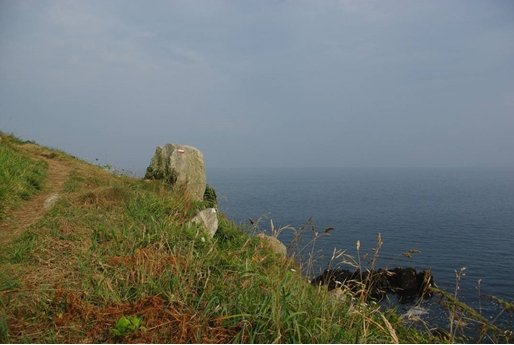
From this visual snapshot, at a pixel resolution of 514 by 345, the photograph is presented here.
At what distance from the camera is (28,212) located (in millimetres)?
9367

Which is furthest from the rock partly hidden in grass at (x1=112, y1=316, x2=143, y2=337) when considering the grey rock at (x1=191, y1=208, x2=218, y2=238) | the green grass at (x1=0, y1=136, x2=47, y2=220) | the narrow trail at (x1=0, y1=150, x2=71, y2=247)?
the green grass at (x1=0, y1=136, x2=47, y2=220)

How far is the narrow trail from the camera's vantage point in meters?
7.53

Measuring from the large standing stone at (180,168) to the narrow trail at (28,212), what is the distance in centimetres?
370

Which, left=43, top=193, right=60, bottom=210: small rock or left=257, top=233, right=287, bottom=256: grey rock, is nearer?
left=43, top=193, right=60, bottom=210: small rock

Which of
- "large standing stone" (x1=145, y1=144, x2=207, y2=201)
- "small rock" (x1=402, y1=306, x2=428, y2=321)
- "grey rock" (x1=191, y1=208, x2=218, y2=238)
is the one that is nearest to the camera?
"small rock" (x1=402, y1=306, x2=428, y2=321)

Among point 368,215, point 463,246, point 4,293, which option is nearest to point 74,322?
point 4,293

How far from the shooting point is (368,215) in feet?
278

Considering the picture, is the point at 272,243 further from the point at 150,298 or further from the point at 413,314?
the point at 150,298

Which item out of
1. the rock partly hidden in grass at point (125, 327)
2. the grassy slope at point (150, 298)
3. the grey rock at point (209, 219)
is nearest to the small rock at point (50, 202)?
the grassy slope at point (150, 298)

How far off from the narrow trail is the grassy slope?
0.75 meters

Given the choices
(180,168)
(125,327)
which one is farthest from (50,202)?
(125,327)

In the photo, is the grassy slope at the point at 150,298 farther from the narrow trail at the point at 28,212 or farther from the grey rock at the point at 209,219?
the grey rock at the point at 209,219

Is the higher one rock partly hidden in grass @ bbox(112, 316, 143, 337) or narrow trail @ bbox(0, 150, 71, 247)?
narrow trail @ bbox(0, 150, 71, 247)

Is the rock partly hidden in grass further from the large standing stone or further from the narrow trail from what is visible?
the large standing stone
